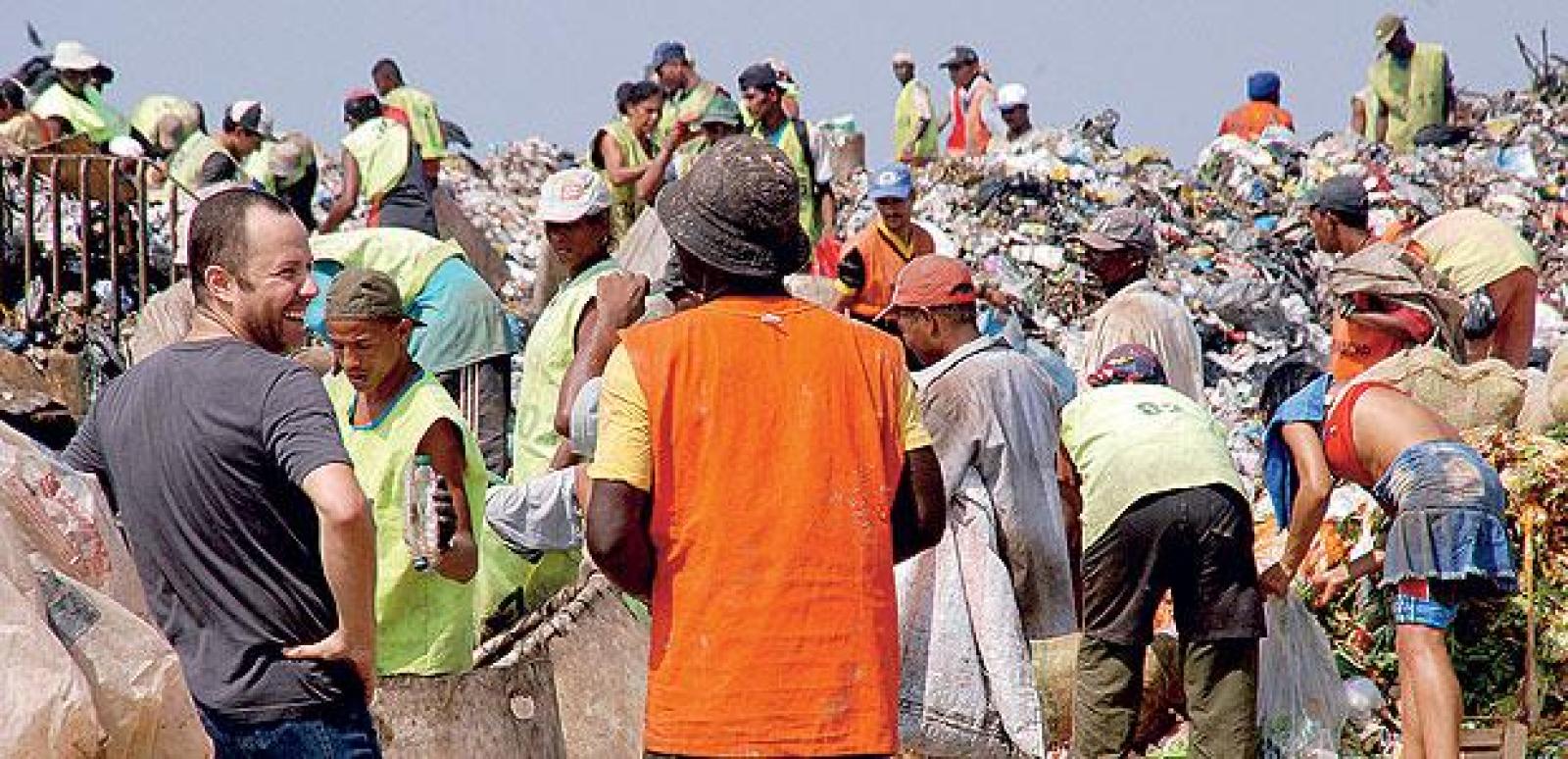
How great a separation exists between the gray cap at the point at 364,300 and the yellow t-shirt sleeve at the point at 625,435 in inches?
60.5

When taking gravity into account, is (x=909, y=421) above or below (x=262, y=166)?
above

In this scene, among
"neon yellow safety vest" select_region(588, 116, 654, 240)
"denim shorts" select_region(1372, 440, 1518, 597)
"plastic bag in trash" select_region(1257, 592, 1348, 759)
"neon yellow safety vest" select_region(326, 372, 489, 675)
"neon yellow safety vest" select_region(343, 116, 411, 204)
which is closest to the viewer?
"neon yellow safety vest" select_region(326, 372, 489, 675)

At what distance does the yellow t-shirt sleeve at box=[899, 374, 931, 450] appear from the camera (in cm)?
434

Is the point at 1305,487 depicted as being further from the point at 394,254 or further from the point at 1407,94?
the point at 1407,94

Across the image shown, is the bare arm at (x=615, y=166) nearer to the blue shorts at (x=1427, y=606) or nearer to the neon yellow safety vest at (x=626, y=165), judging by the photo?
the neon yellow safety vest at (x=626, y=165)

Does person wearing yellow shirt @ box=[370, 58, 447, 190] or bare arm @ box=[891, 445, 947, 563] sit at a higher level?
bare arm @ box=[891, 445, 947, 563]

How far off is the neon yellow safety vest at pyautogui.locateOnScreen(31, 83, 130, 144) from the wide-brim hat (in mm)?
10957

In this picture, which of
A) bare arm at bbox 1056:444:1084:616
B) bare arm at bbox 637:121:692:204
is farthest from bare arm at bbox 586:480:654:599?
bare arm at bbox 637:121:692:204

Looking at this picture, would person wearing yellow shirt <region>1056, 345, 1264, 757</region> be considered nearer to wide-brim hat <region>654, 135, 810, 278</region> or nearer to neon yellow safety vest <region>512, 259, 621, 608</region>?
neon yellow safety vest <region>512, 259, 621, 608</region>

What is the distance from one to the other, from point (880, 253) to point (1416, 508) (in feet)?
12.7

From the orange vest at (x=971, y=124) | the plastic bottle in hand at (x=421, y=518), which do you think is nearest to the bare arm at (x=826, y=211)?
the orange vest at (x=971, y=124)

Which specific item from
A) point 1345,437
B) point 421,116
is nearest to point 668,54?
point 421,116

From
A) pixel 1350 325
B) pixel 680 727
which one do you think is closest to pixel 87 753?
pixel 680 727

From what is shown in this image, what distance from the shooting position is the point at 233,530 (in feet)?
13.8
